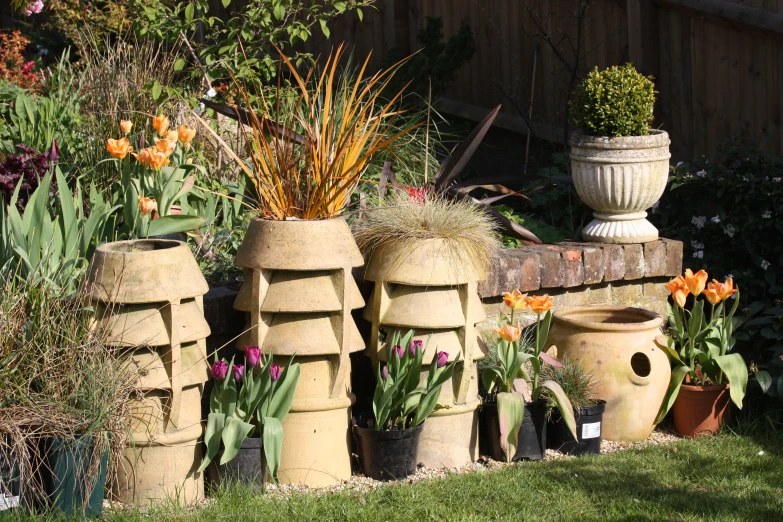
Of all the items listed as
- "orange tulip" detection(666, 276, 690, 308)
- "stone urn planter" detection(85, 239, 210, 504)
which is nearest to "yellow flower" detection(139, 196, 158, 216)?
"stone urn planter" detection(85, 239, 210, 504)

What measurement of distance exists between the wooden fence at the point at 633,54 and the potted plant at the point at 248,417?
3405 mm

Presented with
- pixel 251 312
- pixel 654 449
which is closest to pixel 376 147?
pixel 251 312

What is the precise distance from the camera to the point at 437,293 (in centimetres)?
416

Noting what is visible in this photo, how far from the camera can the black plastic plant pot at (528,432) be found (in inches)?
170

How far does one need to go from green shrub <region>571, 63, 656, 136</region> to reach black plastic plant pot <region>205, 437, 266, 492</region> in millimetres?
2268

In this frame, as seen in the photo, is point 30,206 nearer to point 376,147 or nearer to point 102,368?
point 102,368

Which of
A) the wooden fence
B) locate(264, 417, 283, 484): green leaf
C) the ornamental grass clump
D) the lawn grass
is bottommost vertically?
the lawn grass

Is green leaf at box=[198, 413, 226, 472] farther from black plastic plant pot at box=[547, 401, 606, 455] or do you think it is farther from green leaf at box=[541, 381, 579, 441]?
black plastic plant pot at box=[547, 401, 606, 455]

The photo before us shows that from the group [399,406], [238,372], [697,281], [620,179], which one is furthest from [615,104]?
[238,372]

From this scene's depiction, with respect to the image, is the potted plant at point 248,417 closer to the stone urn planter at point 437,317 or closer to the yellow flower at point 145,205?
the stone urn planter at point 437,317

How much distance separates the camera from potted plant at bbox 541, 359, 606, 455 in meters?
4.39

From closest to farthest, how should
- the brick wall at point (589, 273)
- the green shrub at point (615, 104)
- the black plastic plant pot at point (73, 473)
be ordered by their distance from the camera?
the black plastic plant pot at point (73, 473)
the brick wall at point (589, 273)
the green shrub at point (615, 104)

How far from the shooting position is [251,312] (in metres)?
3.97

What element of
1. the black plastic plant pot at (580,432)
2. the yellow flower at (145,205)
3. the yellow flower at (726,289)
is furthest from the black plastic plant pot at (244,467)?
the yellow flower at (726,289)
